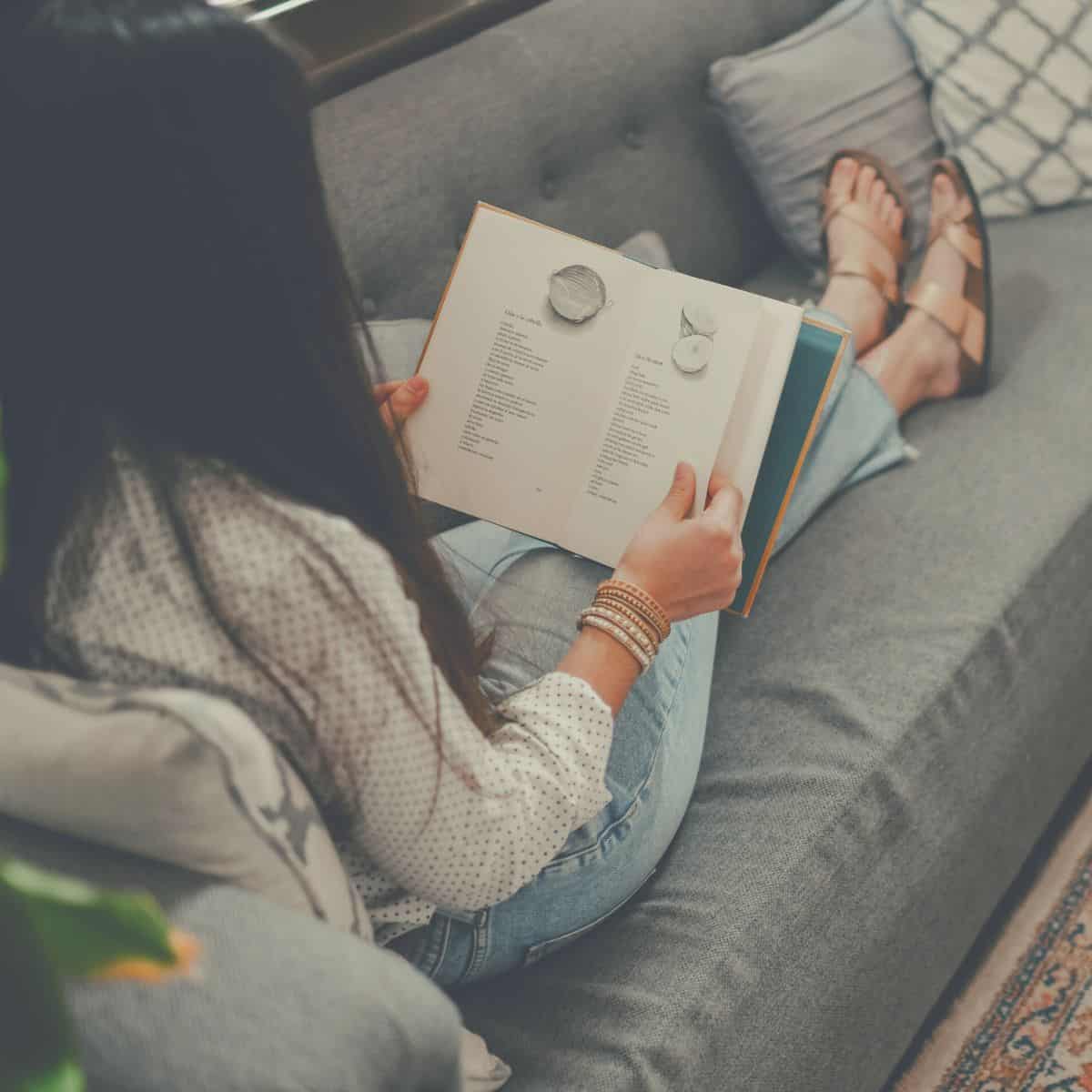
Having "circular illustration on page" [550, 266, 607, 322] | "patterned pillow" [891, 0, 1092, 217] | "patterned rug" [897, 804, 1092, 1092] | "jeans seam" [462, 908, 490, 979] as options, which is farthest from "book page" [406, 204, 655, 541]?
"patterned pillow" [891, 0, 1092, 217]

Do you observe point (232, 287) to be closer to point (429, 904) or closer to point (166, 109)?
point (166, 109)

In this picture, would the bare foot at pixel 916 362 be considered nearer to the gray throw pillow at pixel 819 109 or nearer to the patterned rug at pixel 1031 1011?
the gray throw pillow at pixel 819 109

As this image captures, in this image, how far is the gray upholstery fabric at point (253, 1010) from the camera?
40 centimetres

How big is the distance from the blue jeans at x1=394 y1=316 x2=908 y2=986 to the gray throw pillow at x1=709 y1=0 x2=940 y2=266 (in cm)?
57

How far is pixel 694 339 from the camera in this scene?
87cm

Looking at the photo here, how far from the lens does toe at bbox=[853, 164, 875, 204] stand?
1.32 m

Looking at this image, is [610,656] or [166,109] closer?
[166,109]

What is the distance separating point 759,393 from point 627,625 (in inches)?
10.1

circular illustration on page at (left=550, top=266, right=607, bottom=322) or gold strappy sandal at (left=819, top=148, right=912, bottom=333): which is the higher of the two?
gold strappy sandal at (left=819, top=148, right=912, bottom=333)

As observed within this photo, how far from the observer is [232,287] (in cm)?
52

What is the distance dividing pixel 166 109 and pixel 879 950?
799 mm

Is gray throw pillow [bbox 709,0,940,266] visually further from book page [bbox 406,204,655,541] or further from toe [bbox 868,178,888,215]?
book page [bbox 406,204,655,541]

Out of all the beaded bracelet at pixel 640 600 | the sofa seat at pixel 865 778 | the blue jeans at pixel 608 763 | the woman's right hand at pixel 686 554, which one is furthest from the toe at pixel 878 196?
the beaded bracelet at pixel 640 600

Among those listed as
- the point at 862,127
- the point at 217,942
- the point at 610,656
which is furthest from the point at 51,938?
the point at 862,127
